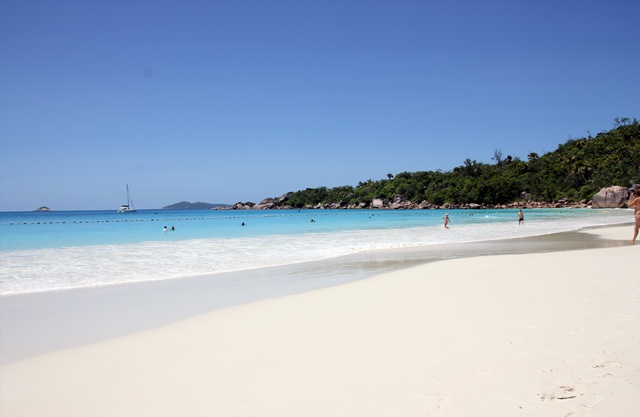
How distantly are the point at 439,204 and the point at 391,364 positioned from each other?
125 metres

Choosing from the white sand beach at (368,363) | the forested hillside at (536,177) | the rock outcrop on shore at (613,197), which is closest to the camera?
the white sand beach at (368,363)

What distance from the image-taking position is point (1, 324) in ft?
22.0

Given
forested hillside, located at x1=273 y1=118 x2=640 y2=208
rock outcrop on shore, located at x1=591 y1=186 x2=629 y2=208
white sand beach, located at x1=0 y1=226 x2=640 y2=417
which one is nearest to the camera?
white sand beach, located at x1=0 y1=226 x2=640 y2=417

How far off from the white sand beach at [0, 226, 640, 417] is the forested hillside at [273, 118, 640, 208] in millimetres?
92087

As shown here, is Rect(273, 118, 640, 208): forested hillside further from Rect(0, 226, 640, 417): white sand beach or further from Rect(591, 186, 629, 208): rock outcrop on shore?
Rect(0, 226, 640, 417): white sand beach

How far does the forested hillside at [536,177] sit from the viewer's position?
89875 millimetres

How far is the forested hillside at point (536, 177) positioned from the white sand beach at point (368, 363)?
302 ft

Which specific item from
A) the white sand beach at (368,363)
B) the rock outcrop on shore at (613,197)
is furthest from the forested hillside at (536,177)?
the white sand beach at (368,363)

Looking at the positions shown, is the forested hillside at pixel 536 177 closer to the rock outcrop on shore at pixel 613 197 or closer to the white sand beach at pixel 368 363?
the rock outcrop on shore at pixel 613 197

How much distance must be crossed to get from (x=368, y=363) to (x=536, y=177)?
11597 centimetres

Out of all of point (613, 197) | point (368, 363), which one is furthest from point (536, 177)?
point (368, 363)

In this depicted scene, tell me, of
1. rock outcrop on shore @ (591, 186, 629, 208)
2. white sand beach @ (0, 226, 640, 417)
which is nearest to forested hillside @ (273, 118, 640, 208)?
rock outcrop on shore @ (591, 186, 629, 208)

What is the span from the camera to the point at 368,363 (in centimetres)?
426

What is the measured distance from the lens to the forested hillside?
89875 mm
